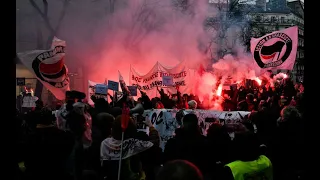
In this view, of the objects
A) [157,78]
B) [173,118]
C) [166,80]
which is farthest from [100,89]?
[157,78]

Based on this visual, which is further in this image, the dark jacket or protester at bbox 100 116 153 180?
the dark jacket

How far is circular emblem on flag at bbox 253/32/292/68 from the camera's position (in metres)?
9.12

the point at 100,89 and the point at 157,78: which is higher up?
the point at 157,78

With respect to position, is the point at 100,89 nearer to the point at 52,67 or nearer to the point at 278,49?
the point at 52,67

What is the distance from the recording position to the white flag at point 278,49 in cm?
901

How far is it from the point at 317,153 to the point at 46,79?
205 inches

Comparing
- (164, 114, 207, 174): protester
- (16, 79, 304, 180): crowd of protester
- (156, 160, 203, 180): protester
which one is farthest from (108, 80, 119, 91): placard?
(156, 160, 203, 180): protester

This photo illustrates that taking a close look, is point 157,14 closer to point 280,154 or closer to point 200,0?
point 200,0

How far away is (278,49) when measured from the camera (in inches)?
366

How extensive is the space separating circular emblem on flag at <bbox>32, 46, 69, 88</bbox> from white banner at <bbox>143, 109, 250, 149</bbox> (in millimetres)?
2567

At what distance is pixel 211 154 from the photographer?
405 centimetres

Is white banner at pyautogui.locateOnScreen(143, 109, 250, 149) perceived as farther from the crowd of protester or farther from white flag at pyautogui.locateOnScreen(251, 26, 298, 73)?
the crowd of protester

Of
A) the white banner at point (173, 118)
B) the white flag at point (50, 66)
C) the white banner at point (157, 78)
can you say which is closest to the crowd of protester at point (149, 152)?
the white flag at point (50, 66)

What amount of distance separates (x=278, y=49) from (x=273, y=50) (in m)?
0.14
